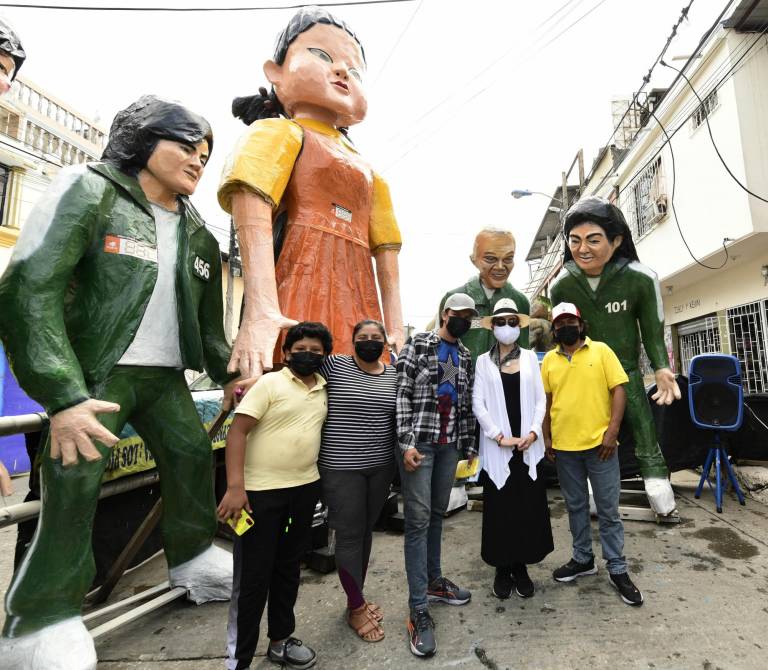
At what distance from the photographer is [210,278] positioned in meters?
2.42

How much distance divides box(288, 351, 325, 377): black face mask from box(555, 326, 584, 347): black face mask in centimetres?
150

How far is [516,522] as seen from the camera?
2.46m

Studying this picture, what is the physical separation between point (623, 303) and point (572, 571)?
6.36 ft

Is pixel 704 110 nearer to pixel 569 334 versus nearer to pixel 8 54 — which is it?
pixel 569 334

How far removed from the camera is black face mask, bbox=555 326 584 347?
2.71 m

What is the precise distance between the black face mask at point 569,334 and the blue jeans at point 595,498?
2.01ft

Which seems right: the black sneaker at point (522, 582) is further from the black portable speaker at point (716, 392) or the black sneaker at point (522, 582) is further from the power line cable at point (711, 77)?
the power line cable at point (711, 77)

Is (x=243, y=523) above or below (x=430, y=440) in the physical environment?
below

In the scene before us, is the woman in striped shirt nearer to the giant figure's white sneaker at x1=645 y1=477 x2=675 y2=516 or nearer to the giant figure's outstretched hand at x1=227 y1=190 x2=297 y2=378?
the giant figure's outstretched hand at x1=227 y1=190 x2=297 y2=378

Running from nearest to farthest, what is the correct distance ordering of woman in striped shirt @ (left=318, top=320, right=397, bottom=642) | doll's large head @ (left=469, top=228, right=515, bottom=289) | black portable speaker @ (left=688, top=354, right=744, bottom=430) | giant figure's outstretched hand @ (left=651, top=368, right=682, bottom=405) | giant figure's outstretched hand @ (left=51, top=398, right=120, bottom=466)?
giant figure's outstretched hand @ (left=51, top=398, right=120, bottom=466) → woman in striped shirt @ (left=318, top=320, right=397, bottom=642) → giant figure's outstretched hand @ (left=651, top=368, right=682, bottom=405) → doll's large head @ (left=469, top=228, right=515, bottom=289) → black portable speaker @ (left=688, top=354, right=744, bottom=430)

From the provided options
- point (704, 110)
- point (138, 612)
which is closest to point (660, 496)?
point (138, 612)

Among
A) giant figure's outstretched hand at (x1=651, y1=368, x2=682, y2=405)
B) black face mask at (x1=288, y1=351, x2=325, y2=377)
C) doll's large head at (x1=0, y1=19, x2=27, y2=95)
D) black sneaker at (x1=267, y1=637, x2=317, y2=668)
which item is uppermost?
doll's large head at (x1=0, y1=19, x2=27, y2=95)

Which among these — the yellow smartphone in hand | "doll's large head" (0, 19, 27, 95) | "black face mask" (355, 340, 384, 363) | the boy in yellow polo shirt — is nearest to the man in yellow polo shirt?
"black face mask" (355, 340, 384, 363)

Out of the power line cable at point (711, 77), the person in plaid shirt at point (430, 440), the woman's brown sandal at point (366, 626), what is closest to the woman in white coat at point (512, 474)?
the person in plaid shirt at point (430, 440)
